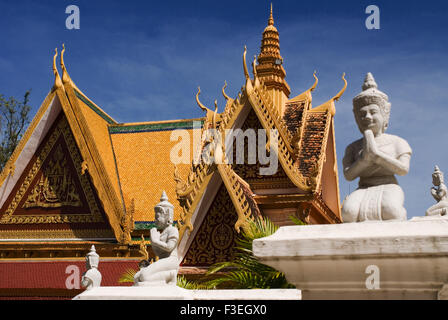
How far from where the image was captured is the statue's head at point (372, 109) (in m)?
3.61

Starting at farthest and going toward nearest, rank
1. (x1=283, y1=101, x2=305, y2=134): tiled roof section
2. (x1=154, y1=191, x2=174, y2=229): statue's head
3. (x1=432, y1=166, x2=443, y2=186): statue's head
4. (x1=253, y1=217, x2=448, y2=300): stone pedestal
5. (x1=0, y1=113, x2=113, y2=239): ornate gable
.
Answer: (x1=0, y1=113, x2=113, y2=239): ornate gable
(x1=283, y1=101, x2=305, y2=134): tiled roof section
(x1=432, y1=166, x2=443, y2=186): statue's head
(x1=154, y1=191, x2=174, y2=229): statue's head
(x1=253, y1=217, x2=448, y2=300): stone pedestal

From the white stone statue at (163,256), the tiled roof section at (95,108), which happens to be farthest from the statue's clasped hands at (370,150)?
the tiled roof section at (95,108)

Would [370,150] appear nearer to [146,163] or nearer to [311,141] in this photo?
[311,141]

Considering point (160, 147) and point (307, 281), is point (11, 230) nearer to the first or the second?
point (160, 147)

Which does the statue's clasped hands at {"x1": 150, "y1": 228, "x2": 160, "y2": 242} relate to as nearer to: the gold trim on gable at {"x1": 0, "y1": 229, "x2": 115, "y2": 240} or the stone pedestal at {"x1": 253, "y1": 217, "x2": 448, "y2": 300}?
the stone pedestal at {"x1": 253, "y1": 217, "x2": 448, "y2": 300}

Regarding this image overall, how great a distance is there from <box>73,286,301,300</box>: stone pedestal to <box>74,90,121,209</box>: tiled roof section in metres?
12.4

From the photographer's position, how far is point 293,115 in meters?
14.8

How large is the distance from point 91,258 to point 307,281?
7.03 metres

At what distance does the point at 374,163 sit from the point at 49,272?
12363 millimetres

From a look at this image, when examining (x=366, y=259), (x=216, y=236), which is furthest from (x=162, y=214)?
(x=216, y=236)

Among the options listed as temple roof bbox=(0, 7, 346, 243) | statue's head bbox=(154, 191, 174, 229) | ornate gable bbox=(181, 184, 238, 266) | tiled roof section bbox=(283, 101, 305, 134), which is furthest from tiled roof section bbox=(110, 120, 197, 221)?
statue's head bbox=(154, 191, 174, 229)

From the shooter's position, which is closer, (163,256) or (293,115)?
(163,256)

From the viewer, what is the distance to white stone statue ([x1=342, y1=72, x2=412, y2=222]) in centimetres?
337
